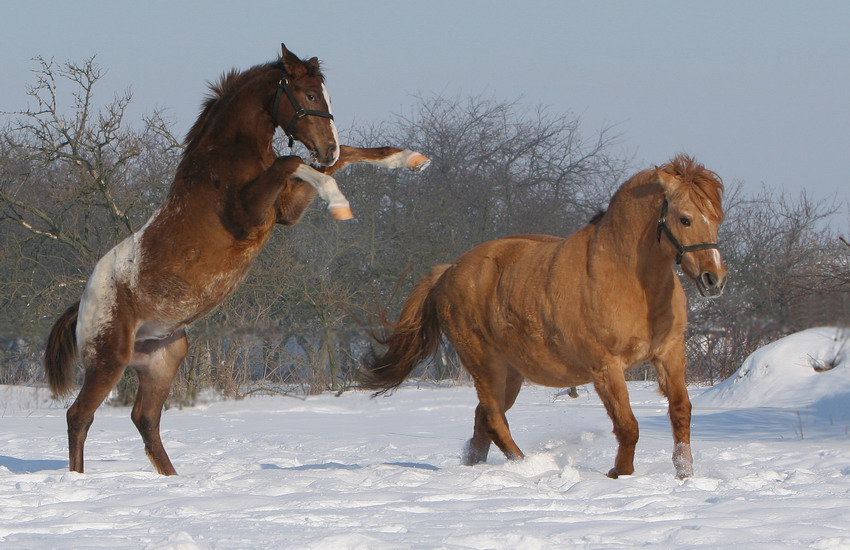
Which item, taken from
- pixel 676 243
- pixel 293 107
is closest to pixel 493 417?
pixel 676 243

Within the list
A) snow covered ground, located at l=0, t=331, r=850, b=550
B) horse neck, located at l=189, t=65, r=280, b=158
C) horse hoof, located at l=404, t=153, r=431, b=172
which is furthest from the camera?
horse neck, located at l=189, t=65, r=280, b=158

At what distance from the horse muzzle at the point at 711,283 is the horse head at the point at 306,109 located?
6.64 ft

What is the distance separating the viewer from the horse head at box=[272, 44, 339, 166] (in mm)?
5555

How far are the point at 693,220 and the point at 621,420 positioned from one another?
1.11m

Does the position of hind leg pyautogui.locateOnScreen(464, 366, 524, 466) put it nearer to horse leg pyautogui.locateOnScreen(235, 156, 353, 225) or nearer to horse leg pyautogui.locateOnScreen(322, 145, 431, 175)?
horse leg pyautogui.locateOnScreen(322, 145, 431, 175)

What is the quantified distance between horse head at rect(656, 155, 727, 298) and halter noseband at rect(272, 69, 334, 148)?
6.12 ft

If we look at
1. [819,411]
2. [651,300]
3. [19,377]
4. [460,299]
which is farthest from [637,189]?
[19,377]

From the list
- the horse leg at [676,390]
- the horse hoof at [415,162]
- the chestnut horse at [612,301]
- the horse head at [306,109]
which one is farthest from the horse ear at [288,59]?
the horse leg at [676,390]

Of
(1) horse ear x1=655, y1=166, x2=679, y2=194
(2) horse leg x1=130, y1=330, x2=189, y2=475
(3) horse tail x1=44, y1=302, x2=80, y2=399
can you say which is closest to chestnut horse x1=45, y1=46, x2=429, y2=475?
(2) horse leg x1=130, y1=330, x2=189, y2=475

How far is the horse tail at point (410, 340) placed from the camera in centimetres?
690

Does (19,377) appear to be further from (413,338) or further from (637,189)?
(637,189)

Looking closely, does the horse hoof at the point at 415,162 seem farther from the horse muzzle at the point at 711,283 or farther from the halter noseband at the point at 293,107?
the horse muzzle at the point at 711,283

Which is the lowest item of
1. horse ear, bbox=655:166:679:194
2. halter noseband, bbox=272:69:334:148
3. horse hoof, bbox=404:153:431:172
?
horse ear, bbox=655:166:679:194

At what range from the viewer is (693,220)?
5.16m
